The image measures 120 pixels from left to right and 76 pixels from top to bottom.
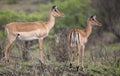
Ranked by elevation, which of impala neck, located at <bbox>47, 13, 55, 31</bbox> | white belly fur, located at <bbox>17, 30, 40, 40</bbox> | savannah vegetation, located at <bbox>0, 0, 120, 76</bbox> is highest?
impala neck, located at <bbox>47, 13, 55, 31</bbox>

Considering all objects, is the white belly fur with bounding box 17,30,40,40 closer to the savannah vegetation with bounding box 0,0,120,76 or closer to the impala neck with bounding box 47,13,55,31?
the savannah vegetation with bounding box 0,0,120,76

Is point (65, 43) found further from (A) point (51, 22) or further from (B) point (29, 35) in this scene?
(B) point (29, 35)

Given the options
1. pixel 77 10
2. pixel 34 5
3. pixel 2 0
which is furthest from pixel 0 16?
pixel 2 0

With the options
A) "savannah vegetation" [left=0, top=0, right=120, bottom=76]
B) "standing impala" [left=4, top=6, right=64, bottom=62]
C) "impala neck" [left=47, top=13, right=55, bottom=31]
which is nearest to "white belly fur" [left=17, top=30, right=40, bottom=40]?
"standing impala" [left=4, top=6, right=64, bottom=62]

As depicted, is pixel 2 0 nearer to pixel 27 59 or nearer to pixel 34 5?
pixel 34 5

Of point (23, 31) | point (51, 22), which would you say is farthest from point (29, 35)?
point (51, 22)

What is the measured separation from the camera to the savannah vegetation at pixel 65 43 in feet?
43.4

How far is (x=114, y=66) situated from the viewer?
566 inches

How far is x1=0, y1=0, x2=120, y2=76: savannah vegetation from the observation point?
43.4 ft

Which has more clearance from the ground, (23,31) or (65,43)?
(23,31)

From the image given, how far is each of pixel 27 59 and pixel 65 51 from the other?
1.30 metres

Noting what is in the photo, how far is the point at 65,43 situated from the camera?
52.8 feet

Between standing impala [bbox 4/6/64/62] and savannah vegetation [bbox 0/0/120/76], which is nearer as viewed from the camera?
savannah vegetation [bbox 0/0/120/76]

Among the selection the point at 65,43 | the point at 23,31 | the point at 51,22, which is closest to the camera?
the point at 23,31
